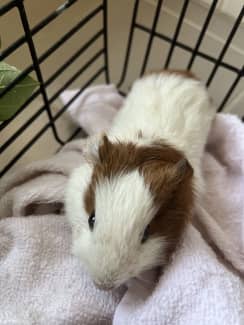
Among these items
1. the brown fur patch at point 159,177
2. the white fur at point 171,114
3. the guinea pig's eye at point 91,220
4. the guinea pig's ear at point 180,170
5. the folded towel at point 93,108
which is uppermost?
the guinea pig's ear at point 180,170

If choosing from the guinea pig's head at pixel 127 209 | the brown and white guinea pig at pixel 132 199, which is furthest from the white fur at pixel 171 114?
the guinea pig's head at pixel 127 209

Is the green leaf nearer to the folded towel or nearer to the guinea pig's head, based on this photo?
the guinea pig's head

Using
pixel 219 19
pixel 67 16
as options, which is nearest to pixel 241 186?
pixel 219 19

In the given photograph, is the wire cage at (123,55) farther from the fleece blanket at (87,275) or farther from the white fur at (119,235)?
the white fur at (119,235)

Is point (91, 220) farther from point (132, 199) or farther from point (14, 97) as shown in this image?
point (14, 97)

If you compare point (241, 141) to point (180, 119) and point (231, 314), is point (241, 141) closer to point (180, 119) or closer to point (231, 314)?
point (180, 119)

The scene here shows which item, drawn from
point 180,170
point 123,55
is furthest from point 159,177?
point 123,55

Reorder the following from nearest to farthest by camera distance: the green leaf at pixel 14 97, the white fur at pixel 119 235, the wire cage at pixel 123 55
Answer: the white fur at pixel 119 235
the green leaf at pixel 14 97
the wire cage at pixel 123 55
